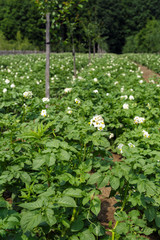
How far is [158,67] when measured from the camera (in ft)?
59.0

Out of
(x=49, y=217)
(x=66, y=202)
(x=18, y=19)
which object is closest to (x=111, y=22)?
(x=18, y=19)

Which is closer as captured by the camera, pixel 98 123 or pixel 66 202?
pixel 66 202

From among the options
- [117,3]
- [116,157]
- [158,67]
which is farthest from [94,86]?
[117,3]

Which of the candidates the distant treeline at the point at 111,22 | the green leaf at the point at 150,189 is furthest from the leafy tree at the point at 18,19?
the green leaf at the point at 150,189

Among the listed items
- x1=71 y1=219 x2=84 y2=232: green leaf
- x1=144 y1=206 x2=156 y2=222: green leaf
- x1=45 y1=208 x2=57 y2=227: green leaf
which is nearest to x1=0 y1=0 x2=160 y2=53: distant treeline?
x1=144 y1=206 x2=156 y2=222: green leaf

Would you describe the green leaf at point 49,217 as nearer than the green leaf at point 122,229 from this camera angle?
Yes

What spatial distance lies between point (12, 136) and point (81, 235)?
1.32 meters

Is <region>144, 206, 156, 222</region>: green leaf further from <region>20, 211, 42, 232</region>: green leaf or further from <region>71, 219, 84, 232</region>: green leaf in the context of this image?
<region>20, 211, 42, 232</region>: green leaf

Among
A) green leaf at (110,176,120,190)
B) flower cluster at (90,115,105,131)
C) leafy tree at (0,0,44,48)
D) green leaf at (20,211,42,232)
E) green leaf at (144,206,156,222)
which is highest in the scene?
leafy tree at (0,0,44,48)

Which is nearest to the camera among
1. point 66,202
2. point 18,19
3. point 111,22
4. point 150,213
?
point 66,202

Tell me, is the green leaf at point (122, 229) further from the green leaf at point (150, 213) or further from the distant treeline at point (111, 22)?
the distant treeline at point (111, 22)

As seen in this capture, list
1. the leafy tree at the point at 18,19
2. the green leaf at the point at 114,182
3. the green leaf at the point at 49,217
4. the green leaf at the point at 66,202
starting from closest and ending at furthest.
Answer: the green leaf at the point at 49,217 → the green leaf at the point at 66,202 → the green leaf at the point at 114,182 → the leafy tree at the point at 18,19

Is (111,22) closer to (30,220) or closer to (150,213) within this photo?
(150,213)

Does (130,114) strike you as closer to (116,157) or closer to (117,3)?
(116,157)
